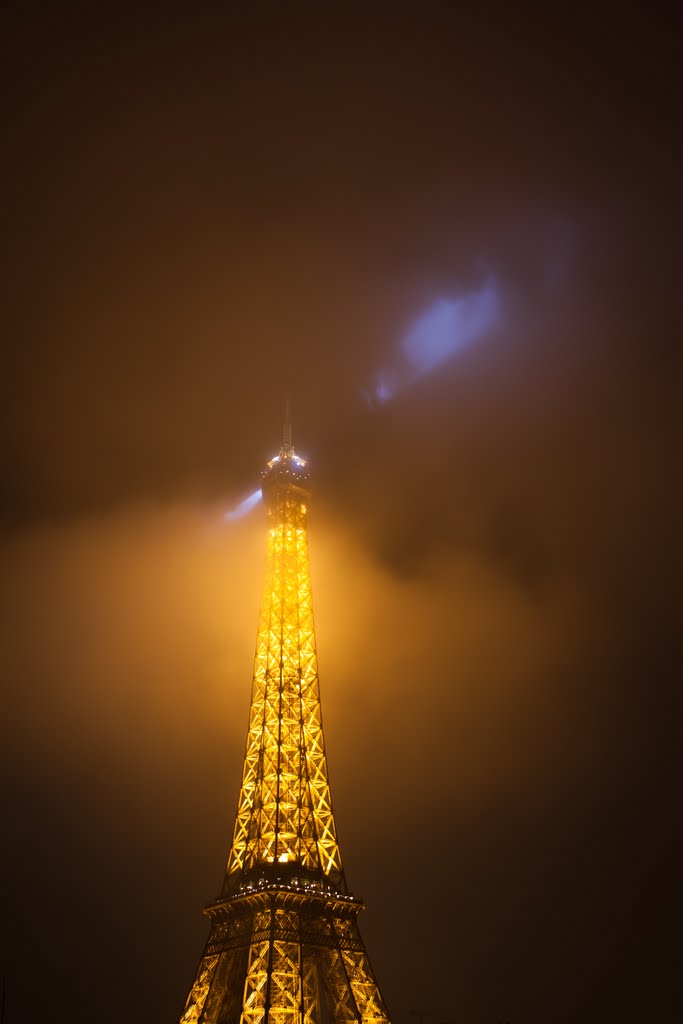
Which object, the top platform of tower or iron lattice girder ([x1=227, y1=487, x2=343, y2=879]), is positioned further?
the top platform of tower

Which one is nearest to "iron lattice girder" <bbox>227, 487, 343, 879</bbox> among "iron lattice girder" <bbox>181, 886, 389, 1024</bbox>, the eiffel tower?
the eiffel tower

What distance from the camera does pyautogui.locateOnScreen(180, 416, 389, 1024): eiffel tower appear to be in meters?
65.4

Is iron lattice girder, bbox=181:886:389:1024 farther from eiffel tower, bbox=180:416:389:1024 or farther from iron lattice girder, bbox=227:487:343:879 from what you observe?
iron lattice girder, bbox=227:487:343:879

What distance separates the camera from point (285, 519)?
81125 millimetres

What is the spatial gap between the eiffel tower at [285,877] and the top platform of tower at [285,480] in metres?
3.99

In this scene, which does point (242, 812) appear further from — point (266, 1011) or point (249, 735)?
point (266, 1011)

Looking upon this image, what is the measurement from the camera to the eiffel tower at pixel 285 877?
2574 inches

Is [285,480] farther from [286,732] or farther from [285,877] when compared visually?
[285,877]

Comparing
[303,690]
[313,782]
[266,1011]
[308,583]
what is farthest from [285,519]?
[266,1011]

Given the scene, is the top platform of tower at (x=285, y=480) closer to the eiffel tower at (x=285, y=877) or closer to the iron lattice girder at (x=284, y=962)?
the eiffel tower at (x=285, y=877)

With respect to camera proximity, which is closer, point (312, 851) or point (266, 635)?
point (312, 851)

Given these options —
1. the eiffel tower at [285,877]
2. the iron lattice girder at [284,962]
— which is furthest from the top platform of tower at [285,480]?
the iron lattice girder at [284,962]

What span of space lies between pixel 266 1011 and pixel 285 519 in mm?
31199

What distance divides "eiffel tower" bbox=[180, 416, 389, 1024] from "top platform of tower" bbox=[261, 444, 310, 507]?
3.99 m
